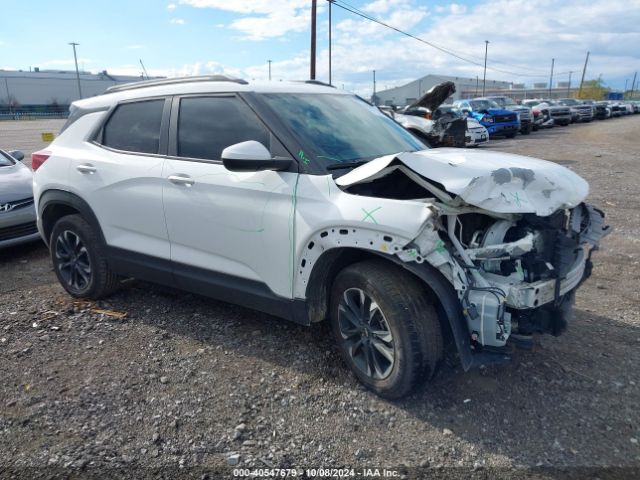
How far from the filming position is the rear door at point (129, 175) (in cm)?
421

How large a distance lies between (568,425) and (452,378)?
0.74 meters

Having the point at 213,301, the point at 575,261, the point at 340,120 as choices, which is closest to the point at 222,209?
the point at 340,120

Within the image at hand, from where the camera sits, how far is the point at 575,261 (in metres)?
3.28

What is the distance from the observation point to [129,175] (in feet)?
14.2

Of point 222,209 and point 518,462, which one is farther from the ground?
point 222,209

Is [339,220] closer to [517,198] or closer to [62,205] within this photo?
[517,198]

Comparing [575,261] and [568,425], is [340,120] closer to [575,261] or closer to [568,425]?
[575,261]

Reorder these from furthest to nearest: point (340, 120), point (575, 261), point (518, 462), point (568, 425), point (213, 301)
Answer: point (213, 301) < point (340, 120) < point (575, 261) < point (568, 425) < point (518, 462)

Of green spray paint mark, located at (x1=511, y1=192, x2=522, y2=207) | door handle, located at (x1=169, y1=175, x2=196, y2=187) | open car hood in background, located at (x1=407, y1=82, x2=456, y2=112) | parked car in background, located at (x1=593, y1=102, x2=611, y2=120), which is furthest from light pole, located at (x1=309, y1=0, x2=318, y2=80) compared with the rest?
parked car in background, located at (x1=593, y1=102, x2=611, y2=120)

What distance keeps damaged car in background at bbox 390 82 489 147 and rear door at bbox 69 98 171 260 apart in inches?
226

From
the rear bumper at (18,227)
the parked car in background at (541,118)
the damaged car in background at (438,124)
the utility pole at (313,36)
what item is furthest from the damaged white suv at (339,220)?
the parked car in background at (541,118)

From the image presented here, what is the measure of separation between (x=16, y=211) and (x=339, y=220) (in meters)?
5.03

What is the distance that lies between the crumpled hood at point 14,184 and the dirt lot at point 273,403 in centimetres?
229

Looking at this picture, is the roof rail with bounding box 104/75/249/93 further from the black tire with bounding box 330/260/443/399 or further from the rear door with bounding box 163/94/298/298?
the black tire with bounding box 330/260/443/399
